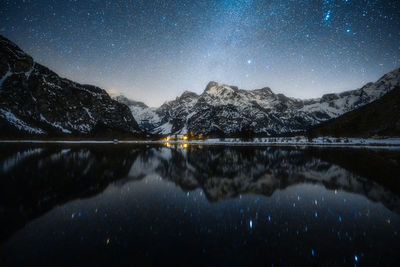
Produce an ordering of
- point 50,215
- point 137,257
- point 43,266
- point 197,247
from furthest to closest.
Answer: point 50,215 < point 197,247 < point 137,257 < point 43,266

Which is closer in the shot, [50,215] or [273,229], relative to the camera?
[273,229]

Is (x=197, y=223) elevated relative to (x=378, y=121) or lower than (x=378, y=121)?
lower

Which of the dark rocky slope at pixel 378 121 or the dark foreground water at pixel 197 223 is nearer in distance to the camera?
the dark foreground water at pixel 197 223

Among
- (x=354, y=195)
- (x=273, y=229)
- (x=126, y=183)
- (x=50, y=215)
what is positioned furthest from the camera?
(x=126, y=183)

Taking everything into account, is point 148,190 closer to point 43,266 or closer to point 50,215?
point 50,215

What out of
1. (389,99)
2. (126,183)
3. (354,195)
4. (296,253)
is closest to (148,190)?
(126,183)

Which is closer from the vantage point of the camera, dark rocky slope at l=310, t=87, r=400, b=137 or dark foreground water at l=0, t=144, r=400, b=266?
dark foreground water at l=0, t=144, r=400, b=266

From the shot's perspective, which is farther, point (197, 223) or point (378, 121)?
point (378, 121)

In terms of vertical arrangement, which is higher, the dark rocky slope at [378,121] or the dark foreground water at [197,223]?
the dark rocky slope at [378,121]

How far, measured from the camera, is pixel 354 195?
13.4m

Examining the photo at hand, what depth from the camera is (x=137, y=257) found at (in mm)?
6414

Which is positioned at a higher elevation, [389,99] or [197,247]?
[389,99]

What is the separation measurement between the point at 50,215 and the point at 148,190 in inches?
238

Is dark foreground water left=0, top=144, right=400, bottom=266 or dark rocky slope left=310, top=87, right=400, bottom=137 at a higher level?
dark rocky slope left=310, top=87, right=400, bottom=137
